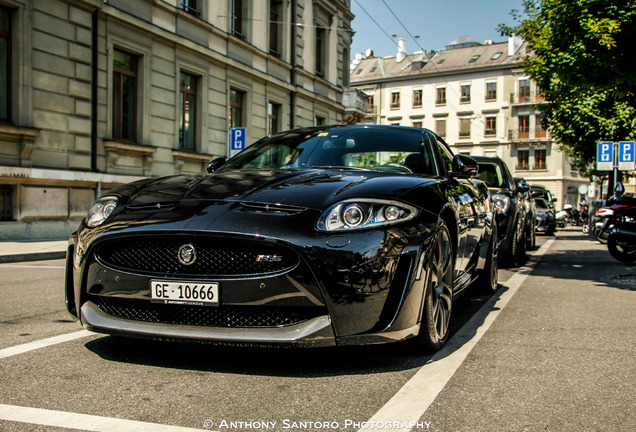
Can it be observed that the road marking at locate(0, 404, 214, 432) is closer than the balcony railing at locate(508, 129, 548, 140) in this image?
Yes

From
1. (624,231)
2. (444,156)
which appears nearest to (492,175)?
(624,231)

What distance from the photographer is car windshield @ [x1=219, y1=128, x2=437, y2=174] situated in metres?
4.46

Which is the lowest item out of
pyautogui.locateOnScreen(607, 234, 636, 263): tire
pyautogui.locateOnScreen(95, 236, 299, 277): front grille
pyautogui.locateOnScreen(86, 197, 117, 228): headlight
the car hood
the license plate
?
pyautogui.locateOnScreen(607, 234, 636, 263): tire

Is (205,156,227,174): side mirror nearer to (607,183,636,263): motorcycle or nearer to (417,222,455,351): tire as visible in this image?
(417,222,455,351): tire

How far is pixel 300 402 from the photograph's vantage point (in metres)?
2.72

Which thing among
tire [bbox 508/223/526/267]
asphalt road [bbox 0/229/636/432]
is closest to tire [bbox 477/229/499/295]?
asphalt road [bbox 0/229/636/432]

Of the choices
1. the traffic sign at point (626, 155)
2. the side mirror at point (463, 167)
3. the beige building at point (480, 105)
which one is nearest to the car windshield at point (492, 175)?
the side mirror at point (463, 167)

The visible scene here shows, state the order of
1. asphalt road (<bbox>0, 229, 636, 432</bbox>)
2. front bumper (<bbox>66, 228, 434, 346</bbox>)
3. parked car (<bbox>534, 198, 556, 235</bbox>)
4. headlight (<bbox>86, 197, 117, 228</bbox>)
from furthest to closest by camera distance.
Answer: parked car (<bbox>534, 198, 556, 235</bbox>) → headlight (<bbox>86, 197, 117, 228</bbox>) → front bumper (<bbox>66, 228, 434, 346</bbox>) → asphalt road (<bbox>0, 229, 636, 432</bbox>)

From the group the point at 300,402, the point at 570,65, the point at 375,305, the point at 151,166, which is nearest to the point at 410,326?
the point at 375,305

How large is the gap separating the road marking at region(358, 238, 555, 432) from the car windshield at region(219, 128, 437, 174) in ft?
3.83

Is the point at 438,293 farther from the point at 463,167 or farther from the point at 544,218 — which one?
the point at 544,218

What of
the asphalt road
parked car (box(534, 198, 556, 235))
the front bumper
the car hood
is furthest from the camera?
parked car (box(534, 198, 556, 235))

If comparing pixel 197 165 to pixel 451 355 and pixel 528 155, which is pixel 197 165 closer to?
pixel 451 355

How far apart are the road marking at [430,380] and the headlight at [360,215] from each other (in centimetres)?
79
